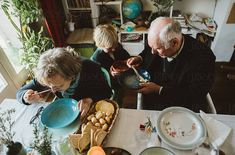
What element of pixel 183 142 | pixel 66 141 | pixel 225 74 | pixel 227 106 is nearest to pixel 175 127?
pixel 183 142

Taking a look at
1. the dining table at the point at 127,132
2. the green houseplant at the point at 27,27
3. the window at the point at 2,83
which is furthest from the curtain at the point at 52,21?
the dining table at the point at 127,132

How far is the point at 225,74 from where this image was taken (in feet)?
8.09

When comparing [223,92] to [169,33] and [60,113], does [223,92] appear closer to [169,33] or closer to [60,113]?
[169,33]

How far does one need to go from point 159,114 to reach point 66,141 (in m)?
0.51

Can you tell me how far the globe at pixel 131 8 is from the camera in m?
2.49

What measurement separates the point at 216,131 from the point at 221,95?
4.63 feet

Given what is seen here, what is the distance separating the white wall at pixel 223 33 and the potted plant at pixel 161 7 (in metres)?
0.61

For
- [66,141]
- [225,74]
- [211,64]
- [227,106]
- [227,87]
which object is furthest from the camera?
[225,74]

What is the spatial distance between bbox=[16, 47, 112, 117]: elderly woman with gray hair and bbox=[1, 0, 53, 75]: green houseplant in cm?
78

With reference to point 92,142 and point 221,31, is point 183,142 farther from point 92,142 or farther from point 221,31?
point 221,31

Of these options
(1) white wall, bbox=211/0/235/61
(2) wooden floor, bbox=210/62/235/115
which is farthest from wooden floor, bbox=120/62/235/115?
(1) white wall, bbox=211/0/235/61

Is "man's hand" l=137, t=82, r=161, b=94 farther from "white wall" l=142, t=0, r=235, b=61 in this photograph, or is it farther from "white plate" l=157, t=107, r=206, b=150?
"white wall" l=142, t=0, r=235, b=61

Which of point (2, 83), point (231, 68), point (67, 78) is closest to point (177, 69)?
point (67, 78)

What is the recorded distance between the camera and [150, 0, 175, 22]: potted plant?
2.40 metres
